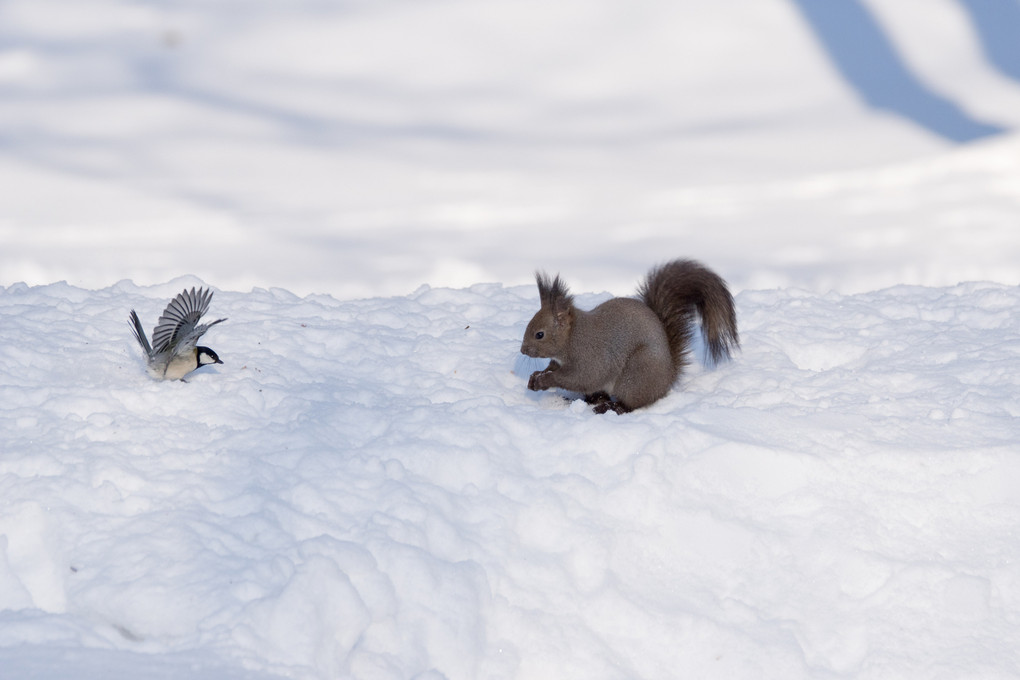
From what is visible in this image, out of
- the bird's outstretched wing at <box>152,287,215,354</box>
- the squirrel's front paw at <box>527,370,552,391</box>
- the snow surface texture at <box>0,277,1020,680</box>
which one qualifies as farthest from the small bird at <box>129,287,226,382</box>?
the squirrel's front paw at <box>527,370,552,391</box>

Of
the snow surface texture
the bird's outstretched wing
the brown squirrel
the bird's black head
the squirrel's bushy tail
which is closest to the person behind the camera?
the snow surface texture

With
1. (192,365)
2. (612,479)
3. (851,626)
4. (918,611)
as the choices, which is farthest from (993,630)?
(192,365)

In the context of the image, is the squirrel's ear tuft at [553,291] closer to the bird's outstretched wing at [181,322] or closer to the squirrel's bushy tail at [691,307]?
the squirrel's bushy tail at [691,307]

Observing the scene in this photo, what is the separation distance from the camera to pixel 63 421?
398cm

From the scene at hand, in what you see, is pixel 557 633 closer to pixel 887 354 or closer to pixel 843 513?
pixel 843 513

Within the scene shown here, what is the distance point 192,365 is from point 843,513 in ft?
10.4

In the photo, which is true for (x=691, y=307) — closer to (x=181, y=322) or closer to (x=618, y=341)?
(x=618, y=341)

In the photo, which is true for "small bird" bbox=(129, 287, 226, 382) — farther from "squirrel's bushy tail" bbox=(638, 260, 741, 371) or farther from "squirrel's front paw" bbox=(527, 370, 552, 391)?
"squirrel's bushy tail" bbox=(638, 260, 741, 371)

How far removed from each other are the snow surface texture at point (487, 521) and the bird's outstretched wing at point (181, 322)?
0.24 m

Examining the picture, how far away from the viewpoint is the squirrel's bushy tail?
15.9ft

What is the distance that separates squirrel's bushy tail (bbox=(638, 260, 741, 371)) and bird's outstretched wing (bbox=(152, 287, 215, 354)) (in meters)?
2.41

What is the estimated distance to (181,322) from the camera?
Answer: 4.19 metres

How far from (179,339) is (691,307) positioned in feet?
8.89

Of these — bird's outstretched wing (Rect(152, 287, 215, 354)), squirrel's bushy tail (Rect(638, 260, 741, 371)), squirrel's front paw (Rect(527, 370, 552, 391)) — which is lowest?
squirrel's front paw (Rect(527, 370, 552, 391))
